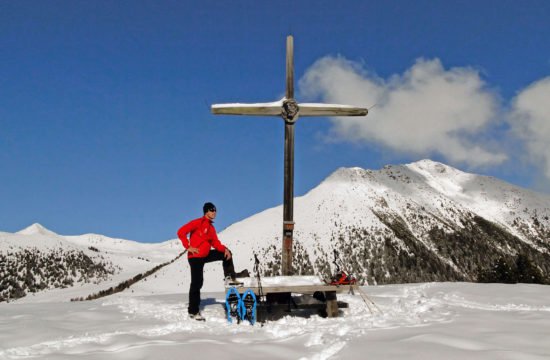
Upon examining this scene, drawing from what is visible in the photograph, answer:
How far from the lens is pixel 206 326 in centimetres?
888

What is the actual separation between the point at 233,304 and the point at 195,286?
0.92 m

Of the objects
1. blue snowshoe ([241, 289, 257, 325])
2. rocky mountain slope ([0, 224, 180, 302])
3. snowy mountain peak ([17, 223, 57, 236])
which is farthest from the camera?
snowy mountain peak ([17, 223, 57, 236])

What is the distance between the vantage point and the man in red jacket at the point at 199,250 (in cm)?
998

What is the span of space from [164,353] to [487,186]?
119 meters

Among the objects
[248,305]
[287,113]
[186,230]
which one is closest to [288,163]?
[287,113]

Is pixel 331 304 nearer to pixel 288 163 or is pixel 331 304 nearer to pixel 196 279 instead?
pixel 196 279

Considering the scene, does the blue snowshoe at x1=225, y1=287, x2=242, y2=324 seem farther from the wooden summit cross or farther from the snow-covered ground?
the wooden summit cross

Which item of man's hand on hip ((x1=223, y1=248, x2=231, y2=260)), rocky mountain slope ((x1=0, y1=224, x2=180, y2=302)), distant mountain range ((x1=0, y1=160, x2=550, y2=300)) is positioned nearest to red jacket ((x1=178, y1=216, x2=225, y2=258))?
man's hand on hip ((x1=223, y1=248, x2=231, y2=260))

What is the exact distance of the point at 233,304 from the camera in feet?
32.7

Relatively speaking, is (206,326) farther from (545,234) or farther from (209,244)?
(545,234)

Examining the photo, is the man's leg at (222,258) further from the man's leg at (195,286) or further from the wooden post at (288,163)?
the wooden post at (288,163)

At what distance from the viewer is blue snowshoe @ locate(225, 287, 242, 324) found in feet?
31.4

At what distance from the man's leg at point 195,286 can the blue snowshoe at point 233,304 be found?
2.14ft

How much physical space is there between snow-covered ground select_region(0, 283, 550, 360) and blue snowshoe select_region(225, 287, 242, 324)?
28cm
